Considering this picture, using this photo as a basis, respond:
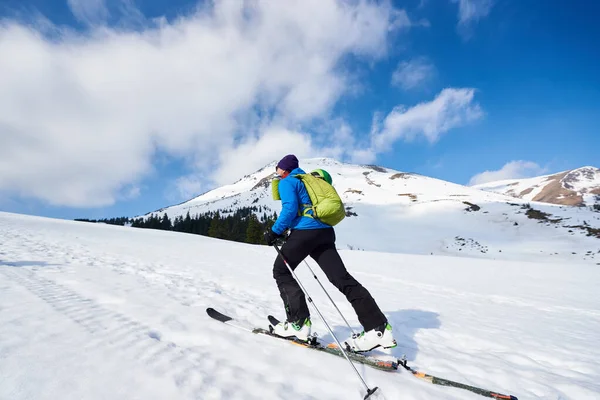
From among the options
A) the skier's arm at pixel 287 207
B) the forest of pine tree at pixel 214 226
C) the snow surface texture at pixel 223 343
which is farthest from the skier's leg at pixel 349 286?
the forest of pine tree at pixel 214 226

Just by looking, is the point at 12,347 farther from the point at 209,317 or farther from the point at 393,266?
the point at 393,266

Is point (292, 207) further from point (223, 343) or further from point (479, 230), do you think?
point (479, 230)

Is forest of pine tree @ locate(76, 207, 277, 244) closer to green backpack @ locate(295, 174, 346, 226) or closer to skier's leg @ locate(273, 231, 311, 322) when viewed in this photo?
skier's leg @ locate(273, 231, 311, 322)

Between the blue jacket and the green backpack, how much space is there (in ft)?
0.21

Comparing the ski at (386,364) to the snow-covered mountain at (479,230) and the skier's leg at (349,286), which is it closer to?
the skier's leg at (349,286)

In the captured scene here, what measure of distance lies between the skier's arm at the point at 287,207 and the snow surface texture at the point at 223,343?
5.13ft

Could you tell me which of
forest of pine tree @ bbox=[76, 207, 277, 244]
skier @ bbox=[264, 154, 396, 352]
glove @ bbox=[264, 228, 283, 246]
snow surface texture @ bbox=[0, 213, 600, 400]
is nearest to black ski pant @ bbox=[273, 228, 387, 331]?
skier @ bbox=[264, 154, 396, 352]

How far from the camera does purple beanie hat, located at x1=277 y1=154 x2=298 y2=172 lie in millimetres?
4258

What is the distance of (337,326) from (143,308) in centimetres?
337

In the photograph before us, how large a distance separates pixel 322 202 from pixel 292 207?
411mm

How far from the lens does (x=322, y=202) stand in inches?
149

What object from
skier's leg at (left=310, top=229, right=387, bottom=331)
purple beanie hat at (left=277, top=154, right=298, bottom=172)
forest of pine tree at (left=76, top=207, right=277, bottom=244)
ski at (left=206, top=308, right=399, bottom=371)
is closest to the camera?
ski at (left=206, top=308, right=399, bottom=371)

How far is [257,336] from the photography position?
402cm

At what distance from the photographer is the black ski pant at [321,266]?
143 inches
